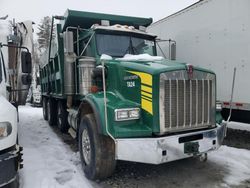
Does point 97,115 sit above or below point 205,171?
above

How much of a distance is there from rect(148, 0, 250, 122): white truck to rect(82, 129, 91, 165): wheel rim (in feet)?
11.2

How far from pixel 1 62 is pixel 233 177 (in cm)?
437

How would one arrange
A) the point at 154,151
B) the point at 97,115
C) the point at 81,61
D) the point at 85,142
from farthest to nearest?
the point at 81,61, the point at 85,142, the point at 97,115, the point at 154,151

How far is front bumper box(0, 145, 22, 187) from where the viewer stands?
135 inches

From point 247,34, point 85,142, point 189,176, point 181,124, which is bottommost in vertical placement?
point 189,176

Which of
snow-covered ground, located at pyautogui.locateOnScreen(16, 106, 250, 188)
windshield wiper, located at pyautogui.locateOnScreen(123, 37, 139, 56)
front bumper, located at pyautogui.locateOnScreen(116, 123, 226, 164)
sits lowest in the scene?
snow-covered ground, located at pyautogui.locateOnScreen(16, 106, 250, 188)

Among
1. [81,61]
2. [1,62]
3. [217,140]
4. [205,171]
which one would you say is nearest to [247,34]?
[217,140]

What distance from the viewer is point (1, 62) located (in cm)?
496

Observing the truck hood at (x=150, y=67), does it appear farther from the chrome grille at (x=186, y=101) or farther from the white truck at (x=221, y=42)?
the white truck at (x=221, y=42)

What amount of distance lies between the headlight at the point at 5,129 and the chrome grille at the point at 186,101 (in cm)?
204

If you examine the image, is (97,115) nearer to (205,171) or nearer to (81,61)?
(81,61)

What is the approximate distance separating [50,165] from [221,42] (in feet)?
15.0

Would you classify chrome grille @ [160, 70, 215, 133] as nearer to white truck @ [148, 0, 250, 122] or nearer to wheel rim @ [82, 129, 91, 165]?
wheel rim @ [82, 129, 91, 165]

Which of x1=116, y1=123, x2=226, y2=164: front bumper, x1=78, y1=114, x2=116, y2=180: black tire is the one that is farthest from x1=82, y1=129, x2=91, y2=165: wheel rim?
x1=116, y1=123, x2=226, y2=164: front bumper
